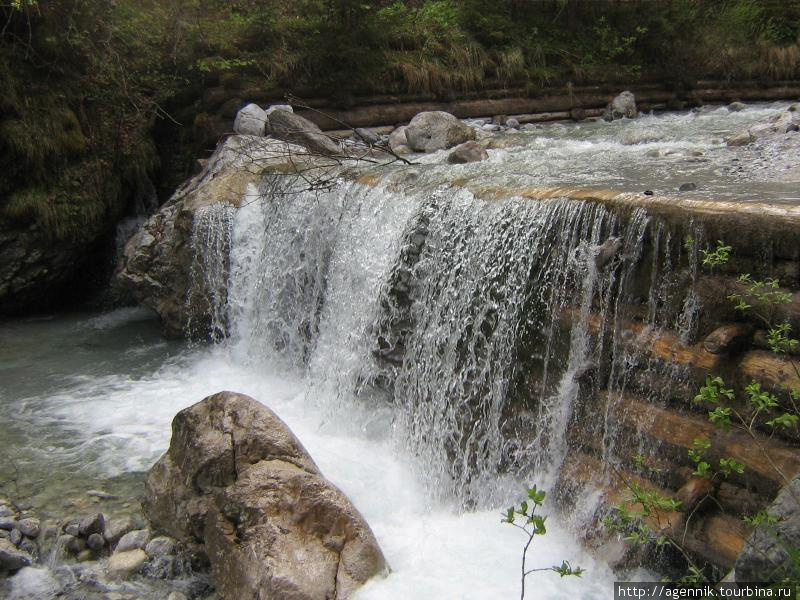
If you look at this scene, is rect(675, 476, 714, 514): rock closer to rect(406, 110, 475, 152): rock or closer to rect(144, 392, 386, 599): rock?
rect(144, 392, 386, 599): rock

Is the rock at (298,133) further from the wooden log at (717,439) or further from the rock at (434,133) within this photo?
the wooden log at (717,439)

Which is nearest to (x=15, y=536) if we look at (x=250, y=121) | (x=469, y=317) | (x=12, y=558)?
(x=12, y=558)

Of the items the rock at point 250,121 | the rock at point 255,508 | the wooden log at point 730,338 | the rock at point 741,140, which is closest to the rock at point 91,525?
the rock at point 255,508

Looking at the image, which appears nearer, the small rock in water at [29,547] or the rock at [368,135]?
the small rock in water at [29,547]

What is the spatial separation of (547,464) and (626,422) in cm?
61

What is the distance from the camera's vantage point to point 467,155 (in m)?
7.21

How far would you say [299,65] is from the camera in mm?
9641

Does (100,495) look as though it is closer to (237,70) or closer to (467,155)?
(467,155)

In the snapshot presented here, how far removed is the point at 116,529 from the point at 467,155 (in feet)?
16.1

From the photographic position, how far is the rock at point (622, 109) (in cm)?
1066

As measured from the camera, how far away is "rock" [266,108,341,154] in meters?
7.77

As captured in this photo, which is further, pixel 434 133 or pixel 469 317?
pixel 434 133

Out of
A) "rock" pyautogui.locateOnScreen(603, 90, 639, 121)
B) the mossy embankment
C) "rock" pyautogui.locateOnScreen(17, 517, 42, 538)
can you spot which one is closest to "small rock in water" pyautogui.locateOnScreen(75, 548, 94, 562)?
"rock" pyautogui.locateOnScreen(17, 517, 42, 538)

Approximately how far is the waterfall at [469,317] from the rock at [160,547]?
5.35 ft
